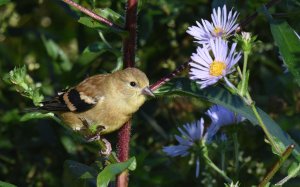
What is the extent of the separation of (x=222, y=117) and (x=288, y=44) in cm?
46

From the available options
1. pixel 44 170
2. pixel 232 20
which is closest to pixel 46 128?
pixel 44 170

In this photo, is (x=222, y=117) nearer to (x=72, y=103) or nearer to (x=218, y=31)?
(x=218, y=31)

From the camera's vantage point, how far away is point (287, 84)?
3.55 meters

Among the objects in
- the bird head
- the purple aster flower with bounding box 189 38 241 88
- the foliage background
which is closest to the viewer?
the purple aster flower with bounding box 189 38 241 88

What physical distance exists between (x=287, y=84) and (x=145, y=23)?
800 mm

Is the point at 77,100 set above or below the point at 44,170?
above

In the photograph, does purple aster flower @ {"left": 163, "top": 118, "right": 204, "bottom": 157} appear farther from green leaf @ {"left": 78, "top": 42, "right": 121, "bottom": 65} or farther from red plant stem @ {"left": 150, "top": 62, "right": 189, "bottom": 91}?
green leaf @ {"left": 78, "top": 42, "right": 121, "bottom": 65}

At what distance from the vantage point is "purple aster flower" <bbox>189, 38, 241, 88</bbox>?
2.08 metres

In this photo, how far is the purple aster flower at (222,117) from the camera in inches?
102

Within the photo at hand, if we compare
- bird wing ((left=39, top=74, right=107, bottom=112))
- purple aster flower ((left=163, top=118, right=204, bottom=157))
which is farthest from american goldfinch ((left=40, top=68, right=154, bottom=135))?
purple aster flower ((left=163, top=118, right=204, bottom=157))

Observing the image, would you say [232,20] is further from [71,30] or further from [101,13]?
[71,30]

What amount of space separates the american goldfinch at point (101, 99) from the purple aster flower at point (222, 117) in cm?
31

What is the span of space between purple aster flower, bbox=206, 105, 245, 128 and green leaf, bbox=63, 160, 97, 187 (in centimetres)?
49

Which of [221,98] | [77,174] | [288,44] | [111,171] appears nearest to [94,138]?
[111,171]
